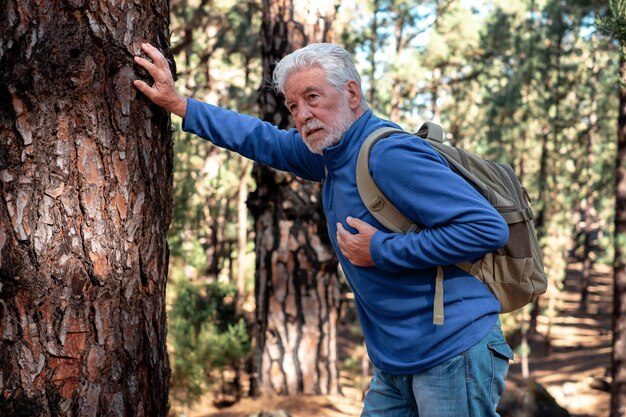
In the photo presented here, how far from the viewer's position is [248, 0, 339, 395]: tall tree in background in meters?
6.06

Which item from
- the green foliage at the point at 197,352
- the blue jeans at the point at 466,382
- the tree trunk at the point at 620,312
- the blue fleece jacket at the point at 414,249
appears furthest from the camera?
the tree trunk at the point at 620,312

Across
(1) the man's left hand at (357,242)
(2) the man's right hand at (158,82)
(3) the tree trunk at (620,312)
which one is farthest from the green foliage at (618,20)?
(3) the tree trunk at (620,312)

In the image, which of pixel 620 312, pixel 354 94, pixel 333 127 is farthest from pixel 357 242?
pixel 620 312

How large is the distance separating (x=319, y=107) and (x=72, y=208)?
902mm

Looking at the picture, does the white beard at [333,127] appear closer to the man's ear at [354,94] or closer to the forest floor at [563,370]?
the man's ear at [354,94]

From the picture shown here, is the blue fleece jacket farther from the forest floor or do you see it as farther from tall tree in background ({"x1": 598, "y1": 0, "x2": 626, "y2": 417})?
tall tree in background ({"x1": 598, "y1": 0, "x2": 626, "y2": 417})

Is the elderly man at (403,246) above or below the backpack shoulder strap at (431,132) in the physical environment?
below

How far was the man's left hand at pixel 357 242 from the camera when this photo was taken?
2295mm

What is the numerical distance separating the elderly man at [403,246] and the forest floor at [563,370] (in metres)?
3.25

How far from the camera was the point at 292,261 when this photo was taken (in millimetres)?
6074

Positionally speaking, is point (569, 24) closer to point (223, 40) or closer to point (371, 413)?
point (223, 40)

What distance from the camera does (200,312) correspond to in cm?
914

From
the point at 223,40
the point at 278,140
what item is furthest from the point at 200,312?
the point at 223,40

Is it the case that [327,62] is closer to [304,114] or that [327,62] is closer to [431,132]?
[304,114]
